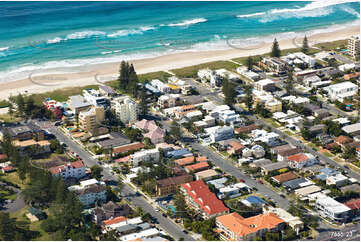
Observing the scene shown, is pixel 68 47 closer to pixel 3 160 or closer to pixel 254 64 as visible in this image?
pixel 254 64

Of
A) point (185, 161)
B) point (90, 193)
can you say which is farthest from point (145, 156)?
point (90, 193)

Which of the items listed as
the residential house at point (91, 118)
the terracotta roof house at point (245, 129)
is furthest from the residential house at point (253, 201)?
the residential house at point (91, 118)

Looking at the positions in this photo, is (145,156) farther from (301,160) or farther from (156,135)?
(301,160)

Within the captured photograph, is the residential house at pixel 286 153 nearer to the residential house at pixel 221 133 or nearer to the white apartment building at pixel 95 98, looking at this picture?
the residential house at pixel 221 133

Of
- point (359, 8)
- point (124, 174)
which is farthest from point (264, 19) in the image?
point (124, 174)

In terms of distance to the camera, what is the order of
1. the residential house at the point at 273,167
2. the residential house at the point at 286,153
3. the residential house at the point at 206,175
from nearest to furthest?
1. the residential house at the point at 206,175
2. the residential house at the point at 273,167
3. the residential house at the point at 286,153

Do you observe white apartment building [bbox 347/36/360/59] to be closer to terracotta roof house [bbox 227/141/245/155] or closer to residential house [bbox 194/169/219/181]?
terracotta roof house [bbox 227/141/245/155]

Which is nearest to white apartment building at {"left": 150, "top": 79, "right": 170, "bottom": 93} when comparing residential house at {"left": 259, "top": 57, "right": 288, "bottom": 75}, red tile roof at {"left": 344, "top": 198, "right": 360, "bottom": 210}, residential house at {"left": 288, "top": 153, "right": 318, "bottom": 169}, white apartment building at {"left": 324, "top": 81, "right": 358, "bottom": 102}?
residential house at {"left": 259, "top": 57, "right": 288, "bottom": 75}
